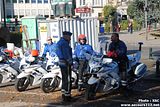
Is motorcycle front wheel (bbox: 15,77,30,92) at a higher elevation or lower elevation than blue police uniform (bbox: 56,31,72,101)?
lower

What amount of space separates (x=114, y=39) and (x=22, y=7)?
8598cm

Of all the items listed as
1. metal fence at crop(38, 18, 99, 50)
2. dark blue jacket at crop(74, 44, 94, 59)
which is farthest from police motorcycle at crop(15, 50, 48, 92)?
metal fence at crop(38, 18, 99, 50)

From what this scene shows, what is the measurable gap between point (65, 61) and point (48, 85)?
5.43 feet

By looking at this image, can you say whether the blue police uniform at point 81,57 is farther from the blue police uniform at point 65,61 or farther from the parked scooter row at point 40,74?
the blue police uniform at point 65,61

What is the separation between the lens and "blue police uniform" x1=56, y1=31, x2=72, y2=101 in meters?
10.2

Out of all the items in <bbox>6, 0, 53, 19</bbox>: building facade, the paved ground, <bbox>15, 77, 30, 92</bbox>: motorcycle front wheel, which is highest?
<bbox>6, 0, 53, 19</bbox>: building facade

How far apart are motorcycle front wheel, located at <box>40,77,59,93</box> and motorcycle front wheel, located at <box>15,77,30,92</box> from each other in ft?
2.74

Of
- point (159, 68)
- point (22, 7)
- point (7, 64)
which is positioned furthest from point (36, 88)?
point (22, 7)

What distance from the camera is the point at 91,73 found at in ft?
34.1

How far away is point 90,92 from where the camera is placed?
10.4m

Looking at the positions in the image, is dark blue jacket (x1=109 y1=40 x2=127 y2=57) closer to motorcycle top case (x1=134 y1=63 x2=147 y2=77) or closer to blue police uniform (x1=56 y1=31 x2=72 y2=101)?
motorcycle top case (x1=134 y1=63 x2=147 y2=77)

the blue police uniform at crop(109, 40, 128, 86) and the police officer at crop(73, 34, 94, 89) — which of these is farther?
the police officer at crop(73, 34, 94, 89)

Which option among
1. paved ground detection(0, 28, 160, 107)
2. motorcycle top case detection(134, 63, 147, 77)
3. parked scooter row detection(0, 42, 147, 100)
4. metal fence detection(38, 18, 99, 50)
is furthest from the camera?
metal fence detection(38, 18, 99, 50)

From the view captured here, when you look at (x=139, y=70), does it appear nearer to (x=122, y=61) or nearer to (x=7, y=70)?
(x=122, y=61)
